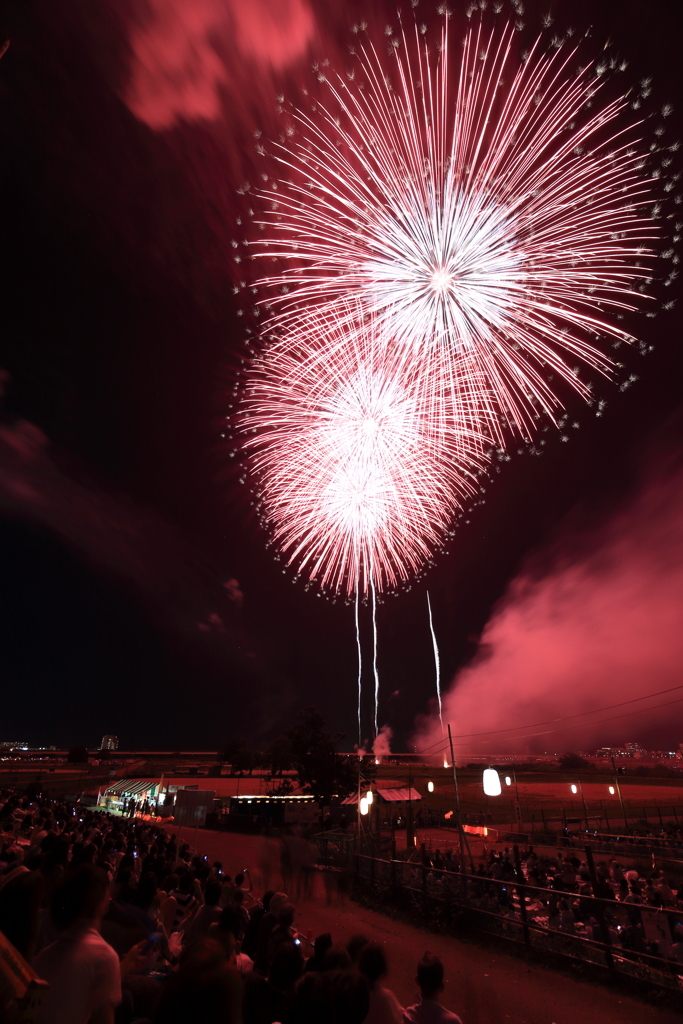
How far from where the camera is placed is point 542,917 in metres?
10.8

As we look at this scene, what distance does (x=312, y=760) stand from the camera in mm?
46344

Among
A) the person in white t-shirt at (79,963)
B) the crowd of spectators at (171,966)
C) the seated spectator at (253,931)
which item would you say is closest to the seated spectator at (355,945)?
the crowd of spectators at (171,966)

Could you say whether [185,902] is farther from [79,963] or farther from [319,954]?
[79,963]

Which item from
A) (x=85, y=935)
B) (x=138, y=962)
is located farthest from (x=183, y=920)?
(x=85, y=935)

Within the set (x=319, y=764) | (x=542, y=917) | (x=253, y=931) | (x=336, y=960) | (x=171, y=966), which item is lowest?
(x=542, y=917)

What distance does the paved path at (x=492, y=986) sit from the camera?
681 cm

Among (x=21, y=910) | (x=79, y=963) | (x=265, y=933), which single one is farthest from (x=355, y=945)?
(x=21, y=910)

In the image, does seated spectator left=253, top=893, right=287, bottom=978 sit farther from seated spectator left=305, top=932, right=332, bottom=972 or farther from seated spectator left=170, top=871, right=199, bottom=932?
seated spectator left=170, top=871, right=199, bottom=932

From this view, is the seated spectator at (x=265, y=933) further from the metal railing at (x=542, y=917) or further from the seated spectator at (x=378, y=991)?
the metal railing at (x=542, y=917)

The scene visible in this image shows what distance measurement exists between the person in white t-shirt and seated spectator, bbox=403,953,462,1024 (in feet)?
7.41

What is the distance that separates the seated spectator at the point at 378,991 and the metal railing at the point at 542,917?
6.15m

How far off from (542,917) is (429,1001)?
967 cm

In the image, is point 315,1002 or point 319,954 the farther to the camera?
point 319,954

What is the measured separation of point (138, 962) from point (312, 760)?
154ft
